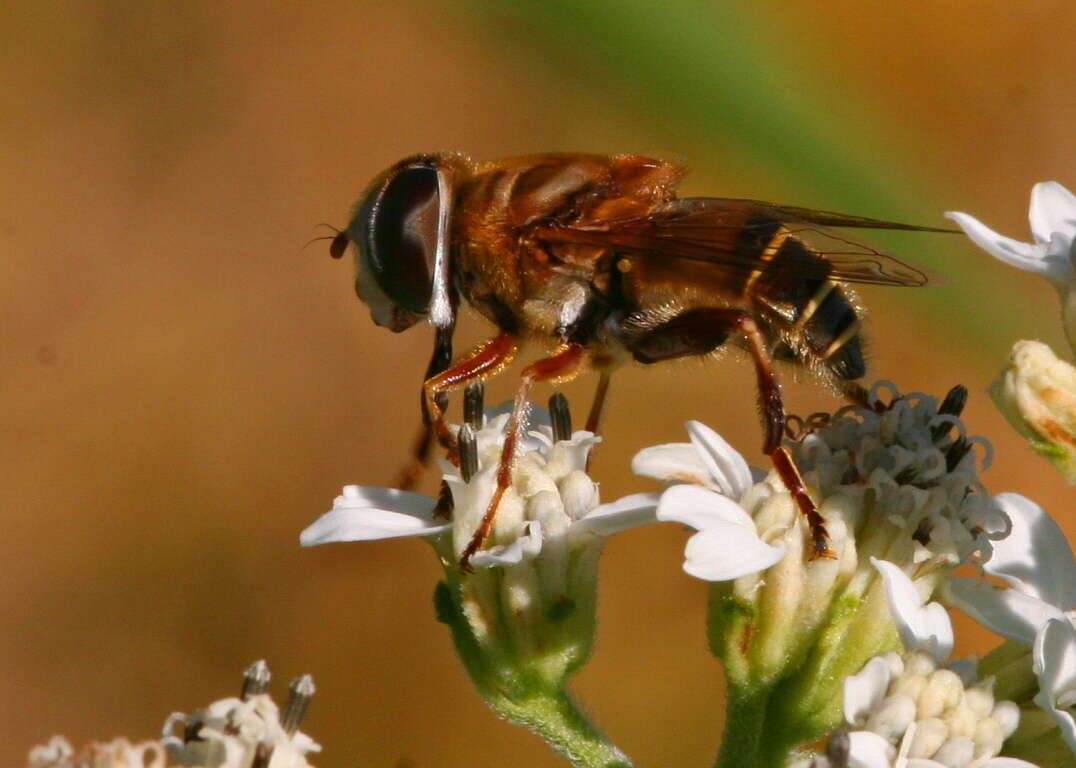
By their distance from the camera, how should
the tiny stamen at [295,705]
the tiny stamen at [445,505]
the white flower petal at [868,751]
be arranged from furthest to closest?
the tiny stamen at [445,505] → the tiny stamen at [295,705] → the white flower petal at [868,751]

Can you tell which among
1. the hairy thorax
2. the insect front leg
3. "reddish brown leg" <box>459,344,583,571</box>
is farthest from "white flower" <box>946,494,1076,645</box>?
the insect front leg

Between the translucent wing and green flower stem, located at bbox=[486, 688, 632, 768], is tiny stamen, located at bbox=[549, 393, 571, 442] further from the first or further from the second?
green flower stem, located at bbox=[486, 688, 632, 768]

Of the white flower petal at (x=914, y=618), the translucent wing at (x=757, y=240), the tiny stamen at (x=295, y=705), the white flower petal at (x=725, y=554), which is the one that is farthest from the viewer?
the translucent wing at (x=757, y=240)

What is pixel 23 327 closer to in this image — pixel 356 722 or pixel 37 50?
pixel 37 50

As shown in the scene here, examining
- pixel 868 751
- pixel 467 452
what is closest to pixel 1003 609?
pixel 868 751

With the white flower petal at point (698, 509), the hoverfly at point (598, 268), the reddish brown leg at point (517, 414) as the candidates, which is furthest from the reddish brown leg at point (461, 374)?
the white flower petal at point (698, 509)

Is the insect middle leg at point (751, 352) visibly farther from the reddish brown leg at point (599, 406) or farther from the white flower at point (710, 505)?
the reddish brown leg at point (599, 406)

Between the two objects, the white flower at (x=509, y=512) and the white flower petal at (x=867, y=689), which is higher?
the white flower at (x=509, y=512)

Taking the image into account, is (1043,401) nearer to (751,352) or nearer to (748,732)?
(751,352)
